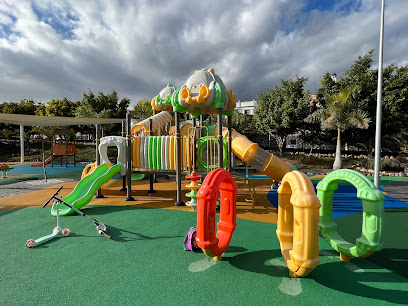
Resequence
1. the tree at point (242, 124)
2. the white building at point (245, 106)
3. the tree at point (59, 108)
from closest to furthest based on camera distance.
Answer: the tree at point (242, 124) < the tree at point (59, 108) < the white building at point (245, 106)

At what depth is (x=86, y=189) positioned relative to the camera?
818cm

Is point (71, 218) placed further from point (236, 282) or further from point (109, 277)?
point (236, 282)

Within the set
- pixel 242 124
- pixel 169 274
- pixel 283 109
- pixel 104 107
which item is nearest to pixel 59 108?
pixel 104 107

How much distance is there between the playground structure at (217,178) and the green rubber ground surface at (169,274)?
1.17 feet

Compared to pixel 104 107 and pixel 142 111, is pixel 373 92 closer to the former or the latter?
pixel 142 111

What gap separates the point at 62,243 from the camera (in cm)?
503

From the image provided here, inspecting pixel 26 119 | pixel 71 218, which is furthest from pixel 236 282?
pixel 26 119

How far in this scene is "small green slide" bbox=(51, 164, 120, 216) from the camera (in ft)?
23.7

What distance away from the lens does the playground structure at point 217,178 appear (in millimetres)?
3250

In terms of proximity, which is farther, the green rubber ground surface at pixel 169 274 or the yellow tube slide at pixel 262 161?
the yellow tube slide at pixel 262 161

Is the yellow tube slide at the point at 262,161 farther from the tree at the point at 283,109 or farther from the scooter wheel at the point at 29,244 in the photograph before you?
the tree at the point at 283,109

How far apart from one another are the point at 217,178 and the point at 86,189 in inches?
246

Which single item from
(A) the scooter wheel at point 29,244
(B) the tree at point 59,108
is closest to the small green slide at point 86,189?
(A) the scooter wheel at point 29,244

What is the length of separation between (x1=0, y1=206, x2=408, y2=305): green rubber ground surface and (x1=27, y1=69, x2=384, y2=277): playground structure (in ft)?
1.17
